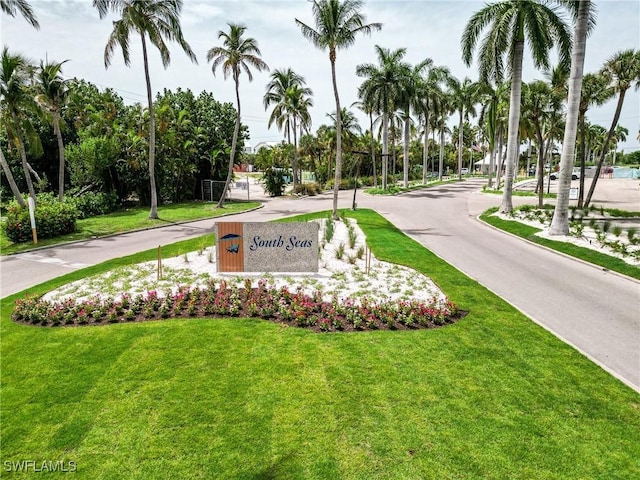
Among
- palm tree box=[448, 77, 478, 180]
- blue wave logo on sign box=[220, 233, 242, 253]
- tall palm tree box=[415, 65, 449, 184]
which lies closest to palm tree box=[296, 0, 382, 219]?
blue wave logo on sign box=[220, 233, 242, 253]

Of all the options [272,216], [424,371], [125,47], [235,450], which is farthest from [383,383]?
[125,47]

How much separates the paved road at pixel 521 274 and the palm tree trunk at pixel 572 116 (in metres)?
2.24

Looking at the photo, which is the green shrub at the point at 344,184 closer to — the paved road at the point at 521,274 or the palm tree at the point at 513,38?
the paved road at the point at 521,274

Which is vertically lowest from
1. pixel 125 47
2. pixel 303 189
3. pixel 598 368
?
pixel 598 368

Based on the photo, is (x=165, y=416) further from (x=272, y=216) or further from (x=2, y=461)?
(x=272, y=216)

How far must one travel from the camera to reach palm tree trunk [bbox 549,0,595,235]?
17750 millimetres

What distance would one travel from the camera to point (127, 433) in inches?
217

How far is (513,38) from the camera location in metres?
23.3

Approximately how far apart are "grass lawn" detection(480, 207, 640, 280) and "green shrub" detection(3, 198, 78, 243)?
944 inches

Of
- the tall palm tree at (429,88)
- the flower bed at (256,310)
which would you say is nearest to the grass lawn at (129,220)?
the flower bed at (256,310)

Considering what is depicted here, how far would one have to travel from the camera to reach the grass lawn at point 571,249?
549 inches

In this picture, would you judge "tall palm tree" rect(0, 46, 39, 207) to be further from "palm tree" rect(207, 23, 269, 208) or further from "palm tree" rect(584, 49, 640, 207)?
"palm tree" rect(584, 49, 640, 207)

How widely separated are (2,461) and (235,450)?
297 centimetres

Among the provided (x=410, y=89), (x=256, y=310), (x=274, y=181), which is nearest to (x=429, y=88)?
(x=410, y=89)
